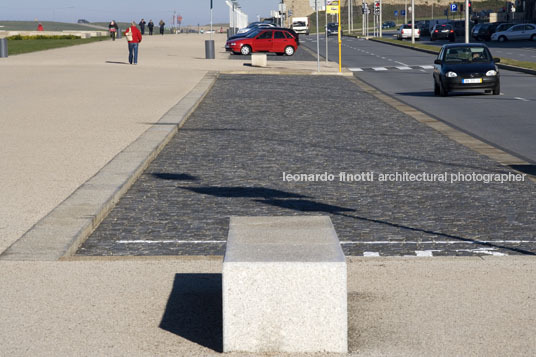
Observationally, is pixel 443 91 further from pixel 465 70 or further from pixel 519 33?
pixel 519 33

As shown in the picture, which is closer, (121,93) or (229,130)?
(229,130)

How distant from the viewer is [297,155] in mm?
13422

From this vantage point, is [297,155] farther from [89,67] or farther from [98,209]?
[89,67]

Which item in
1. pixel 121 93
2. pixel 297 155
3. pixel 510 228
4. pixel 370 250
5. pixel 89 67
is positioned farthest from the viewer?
pixel 89 67

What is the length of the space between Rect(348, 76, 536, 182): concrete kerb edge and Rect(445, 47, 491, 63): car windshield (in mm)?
2922

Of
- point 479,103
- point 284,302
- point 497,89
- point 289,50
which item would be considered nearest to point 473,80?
Result: point 497,89

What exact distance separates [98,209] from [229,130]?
8.05 meters

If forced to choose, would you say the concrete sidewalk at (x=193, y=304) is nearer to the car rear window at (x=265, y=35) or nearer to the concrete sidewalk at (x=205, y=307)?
the concrete sidewalk at (x=205, y=307)

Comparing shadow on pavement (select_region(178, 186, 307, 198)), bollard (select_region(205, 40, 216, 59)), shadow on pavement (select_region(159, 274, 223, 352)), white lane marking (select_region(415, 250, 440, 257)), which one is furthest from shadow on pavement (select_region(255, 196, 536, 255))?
bollard (select_region(205, 40, 216, 59))

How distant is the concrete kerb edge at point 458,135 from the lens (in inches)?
512

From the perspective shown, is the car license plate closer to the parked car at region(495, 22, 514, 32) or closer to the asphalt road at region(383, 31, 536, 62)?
the asphalt road at region(383, 31, 536, 62)

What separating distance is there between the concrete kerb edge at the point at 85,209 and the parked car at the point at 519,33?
6751cm

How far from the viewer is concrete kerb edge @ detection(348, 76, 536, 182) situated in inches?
512

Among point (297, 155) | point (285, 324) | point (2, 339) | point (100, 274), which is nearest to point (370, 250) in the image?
point (100, 274)
